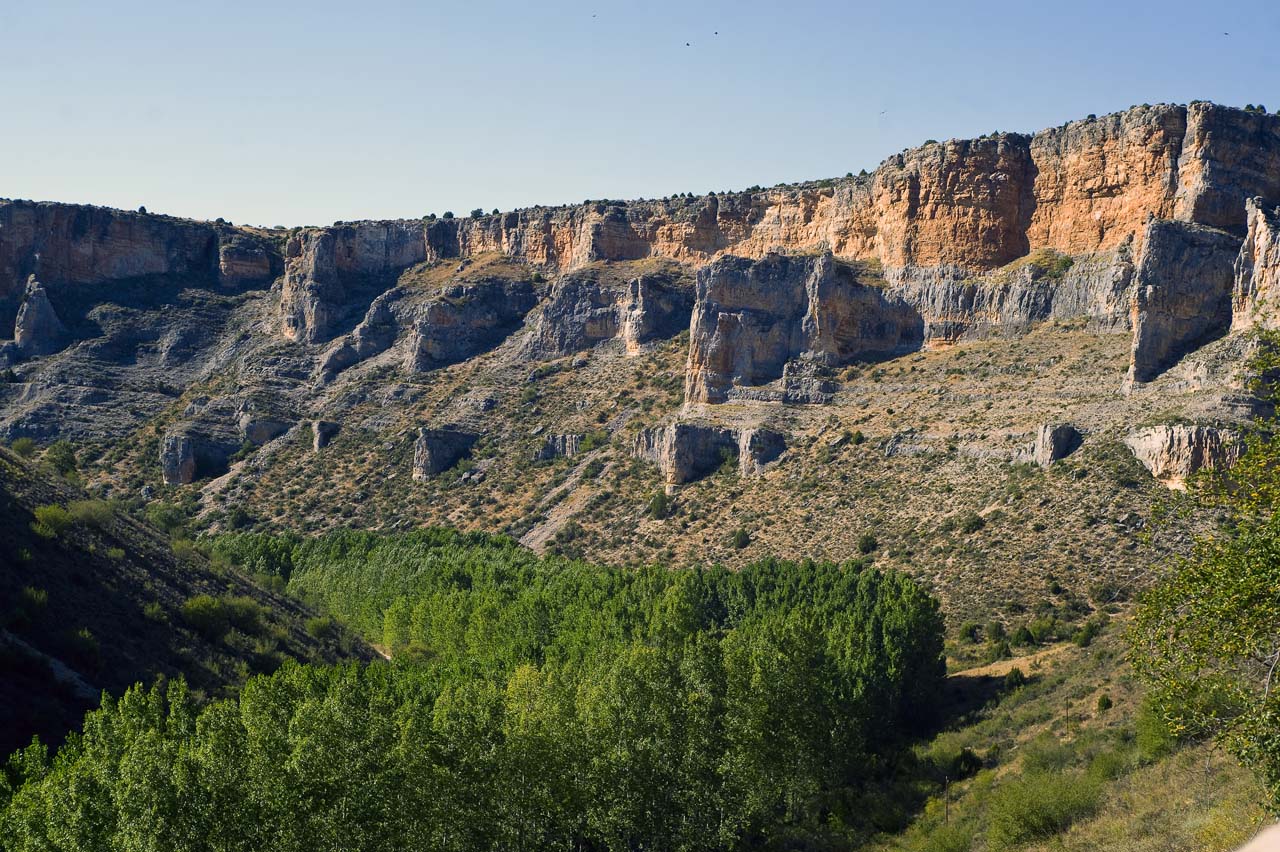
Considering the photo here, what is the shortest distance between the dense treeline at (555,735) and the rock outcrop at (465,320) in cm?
5256

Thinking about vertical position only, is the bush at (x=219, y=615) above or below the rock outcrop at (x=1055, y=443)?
below

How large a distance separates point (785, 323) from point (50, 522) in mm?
57396

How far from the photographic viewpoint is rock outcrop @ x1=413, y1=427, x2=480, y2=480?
327 feet

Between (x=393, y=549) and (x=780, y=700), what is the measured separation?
46.7 metres

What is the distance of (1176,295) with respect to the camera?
70.1m

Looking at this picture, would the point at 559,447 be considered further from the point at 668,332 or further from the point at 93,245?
the point at 93,245

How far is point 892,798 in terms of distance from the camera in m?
41.6

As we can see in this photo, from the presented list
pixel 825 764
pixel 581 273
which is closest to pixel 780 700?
pixel 825 764

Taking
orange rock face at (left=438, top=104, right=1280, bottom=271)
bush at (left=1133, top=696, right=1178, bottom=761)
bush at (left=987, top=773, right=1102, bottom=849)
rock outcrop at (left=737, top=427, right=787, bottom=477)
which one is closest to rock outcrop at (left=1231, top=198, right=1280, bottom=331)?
orange rock face at (left=438, top=104, right=1280, bottom=271)

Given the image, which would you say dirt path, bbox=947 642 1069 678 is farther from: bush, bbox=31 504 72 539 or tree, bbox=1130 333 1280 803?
bush, bbox=31 504 72 539

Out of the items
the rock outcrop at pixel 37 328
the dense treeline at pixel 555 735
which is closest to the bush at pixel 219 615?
the dense treeline at pixel 555 735

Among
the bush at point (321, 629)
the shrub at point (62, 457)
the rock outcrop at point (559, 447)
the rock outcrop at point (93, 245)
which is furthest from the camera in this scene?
the rock outcrop at point (93, 245)

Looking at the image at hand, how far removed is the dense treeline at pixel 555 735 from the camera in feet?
80.8

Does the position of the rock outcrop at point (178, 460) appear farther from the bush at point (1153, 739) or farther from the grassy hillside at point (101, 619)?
the bush at point (1153, 739)
